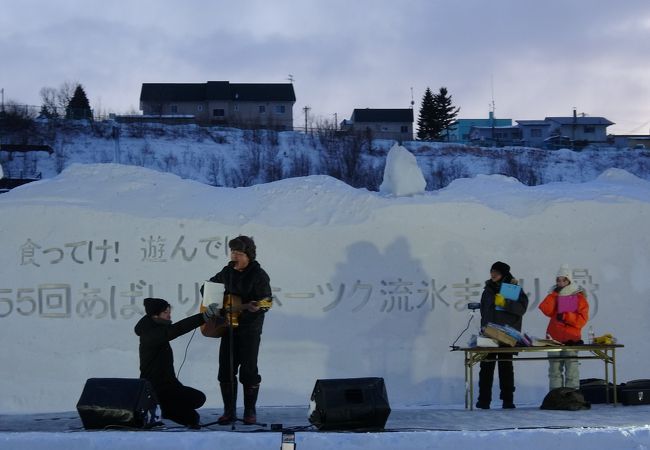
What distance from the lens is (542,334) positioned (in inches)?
447

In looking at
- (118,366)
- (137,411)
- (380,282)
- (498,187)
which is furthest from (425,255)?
(137,411)

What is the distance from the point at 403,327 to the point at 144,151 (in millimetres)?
30304

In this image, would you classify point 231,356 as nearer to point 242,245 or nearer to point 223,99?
point 242,245

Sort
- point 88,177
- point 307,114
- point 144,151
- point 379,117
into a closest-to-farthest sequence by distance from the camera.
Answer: point 88,177 < point 144,151 < point 307,114 < point 379,117

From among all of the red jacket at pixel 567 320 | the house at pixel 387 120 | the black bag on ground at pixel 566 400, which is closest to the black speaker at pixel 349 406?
the black bag on ground at pixel 566 400

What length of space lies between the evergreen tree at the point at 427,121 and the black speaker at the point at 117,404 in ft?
165

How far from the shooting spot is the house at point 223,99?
2500 inches

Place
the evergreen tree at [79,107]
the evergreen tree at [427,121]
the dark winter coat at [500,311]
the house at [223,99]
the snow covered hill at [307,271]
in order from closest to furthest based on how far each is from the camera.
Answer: the dark winter coat at [500,311] → the snow covered hill at [307,271] → the evergreen tree at [79,107] → the evergreen tree at [427,121] → the house at [223,99]

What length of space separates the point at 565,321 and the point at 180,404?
3983 mm

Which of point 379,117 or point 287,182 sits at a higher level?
point 379,117

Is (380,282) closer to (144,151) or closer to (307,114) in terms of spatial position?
(144,151)

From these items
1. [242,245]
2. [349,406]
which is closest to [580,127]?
[242,245]

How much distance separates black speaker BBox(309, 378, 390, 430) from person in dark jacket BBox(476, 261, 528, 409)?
247cm

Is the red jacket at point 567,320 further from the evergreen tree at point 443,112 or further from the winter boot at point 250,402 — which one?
the evergreen tree at point 443,112
